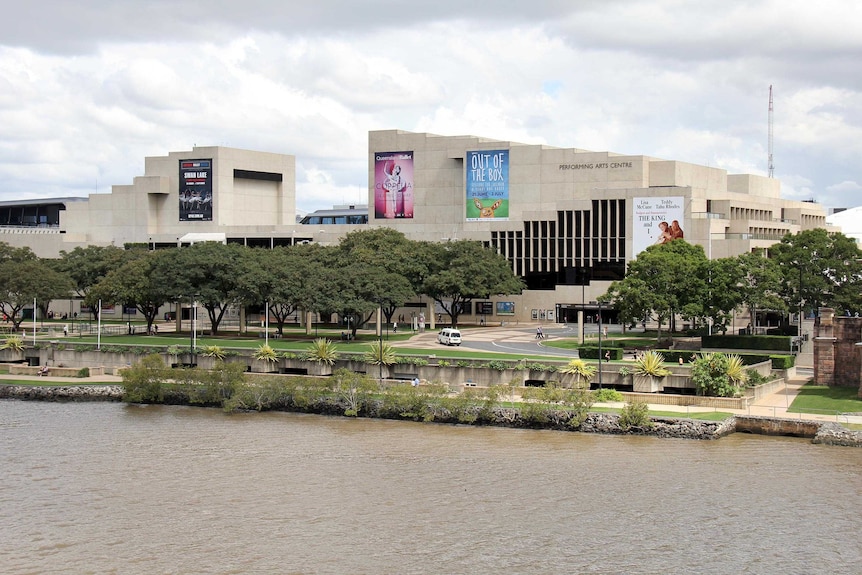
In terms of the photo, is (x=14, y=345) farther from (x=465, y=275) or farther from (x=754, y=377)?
(x=754, y=377)

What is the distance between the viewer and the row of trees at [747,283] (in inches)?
A: 3433

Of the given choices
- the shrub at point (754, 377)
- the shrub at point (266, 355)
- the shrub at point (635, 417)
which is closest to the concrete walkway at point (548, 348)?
the shrub at point (754, 377)

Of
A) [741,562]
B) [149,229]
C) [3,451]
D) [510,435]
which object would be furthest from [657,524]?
[149,229]

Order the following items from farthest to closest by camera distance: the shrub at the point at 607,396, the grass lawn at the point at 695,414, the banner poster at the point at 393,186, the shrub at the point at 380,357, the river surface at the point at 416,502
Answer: the banner poster at the point at 393,186 → the shrub at the point at 380,357 → the shrub at the point at 607,396 → the grass lawn at the point at 695,414 → the river surface at the point at 416,502

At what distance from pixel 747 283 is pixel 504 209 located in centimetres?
4596

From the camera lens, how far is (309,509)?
43.9m

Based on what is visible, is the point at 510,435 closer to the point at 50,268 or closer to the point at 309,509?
the point at 309,509

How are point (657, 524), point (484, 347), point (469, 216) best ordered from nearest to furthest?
1. point (657, 524)
2. point (484, 347)
3. point (469, 216)

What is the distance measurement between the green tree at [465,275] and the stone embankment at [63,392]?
43169 millimetres

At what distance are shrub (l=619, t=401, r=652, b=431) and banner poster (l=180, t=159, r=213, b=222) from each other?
102m

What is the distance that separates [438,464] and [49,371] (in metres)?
43.8

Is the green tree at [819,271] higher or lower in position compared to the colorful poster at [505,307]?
higher

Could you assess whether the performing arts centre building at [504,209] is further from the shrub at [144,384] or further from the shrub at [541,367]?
the shrub at [144,384]

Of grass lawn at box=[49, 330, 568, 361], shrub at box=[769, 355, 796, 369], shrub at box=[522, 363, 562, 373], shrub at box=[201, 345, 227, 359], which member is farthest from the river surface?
grass lawn at box=[49, 330, 568, 361]
